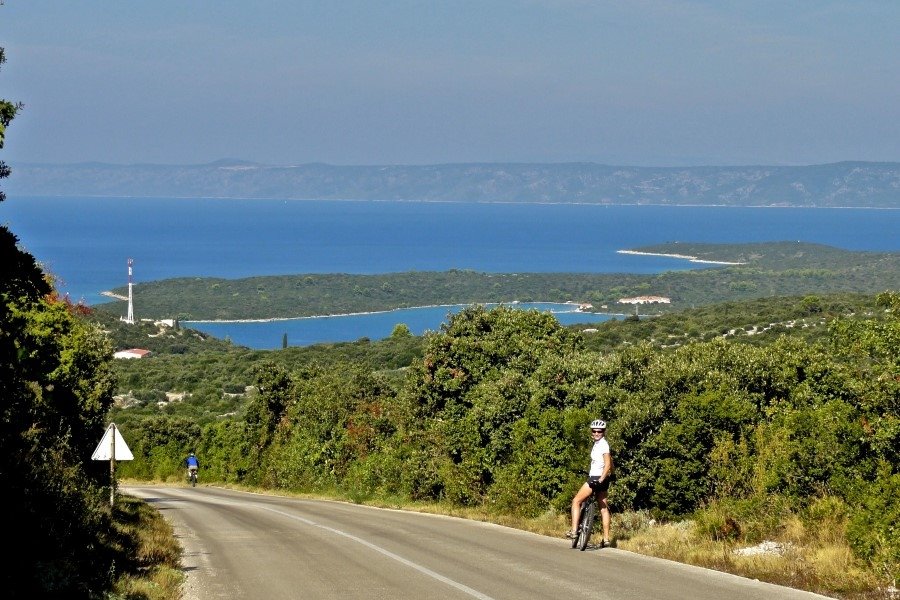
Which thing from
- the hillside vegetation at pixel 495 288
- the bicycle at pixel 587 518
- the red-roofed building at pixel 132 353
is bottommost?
the bicycle at pixel 587 518

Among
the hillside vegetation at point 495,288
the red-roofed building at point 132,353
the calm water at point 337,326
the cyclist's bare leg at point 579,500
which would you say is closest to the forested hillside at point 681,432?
the cyclist's bare leg at point 579,500

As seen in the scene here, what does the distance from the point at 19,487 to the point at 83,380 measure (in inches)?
472

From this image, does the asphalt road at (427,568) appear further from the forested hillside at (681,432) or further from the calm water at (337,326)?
the calm water at (337,326)

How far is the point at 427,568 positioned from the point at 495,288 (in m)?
163

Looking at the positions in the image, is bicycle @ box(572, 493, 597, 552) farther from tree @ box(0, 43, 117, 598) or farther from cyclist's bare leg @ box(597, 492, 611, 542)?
tree @ box(0, 43, 117, 598)

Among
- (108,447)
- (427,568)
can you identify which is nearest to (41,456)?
(108,447)

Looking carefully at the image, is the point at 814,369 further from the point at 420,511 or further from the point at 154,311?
the point at 154,311

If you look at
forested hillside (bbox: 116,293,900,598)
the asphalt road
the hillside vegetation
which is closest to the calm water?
the hillside vegetation

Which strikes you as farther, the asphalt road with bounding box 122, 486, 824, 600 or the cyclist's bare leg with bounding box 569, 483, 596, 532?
the cyclist's bare leg with bounding box 569, 483, 596, 532

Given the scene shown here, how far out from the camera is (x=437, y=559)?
43.4 ft

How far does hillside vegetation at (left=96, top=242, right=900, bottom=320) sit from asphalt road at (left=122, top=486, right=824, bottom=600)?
115 meters

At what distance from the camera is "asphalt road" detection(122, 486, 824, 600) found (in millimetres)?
10727

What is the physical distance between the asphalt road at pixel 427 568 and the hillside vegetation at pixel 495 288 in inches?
4528

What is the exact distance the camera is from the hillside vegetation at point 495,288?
142375 millimetres
